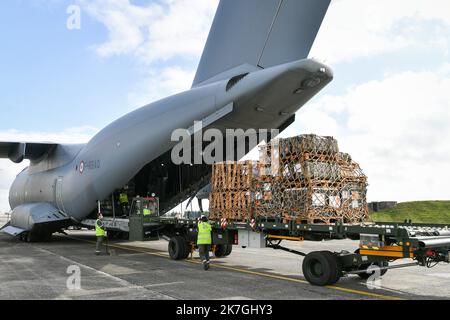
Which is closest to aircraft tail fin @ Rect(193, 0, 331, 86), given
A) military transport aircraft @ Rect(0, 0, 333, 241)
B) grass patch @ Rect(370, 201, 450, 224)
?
military transport aircraft @ Rect(0, 0, 333, 241)

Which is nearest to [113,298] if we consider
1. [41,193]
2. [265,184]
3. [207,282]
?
[207,282]

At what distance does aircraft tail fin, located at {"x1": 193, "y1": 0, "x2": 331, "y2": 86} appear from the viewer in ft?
41.5

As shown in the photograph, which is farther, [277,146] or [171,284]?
[277,146]

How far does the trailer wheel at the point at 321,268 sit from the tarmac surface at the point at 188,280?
196 millimetres

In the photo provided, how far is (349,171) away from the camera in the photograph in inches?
444

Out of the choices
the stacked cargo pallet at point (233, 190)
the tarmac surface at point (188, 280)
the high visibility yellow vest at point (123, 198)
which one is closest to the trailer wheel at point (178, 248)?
the tarmac surface at point (188, 280)

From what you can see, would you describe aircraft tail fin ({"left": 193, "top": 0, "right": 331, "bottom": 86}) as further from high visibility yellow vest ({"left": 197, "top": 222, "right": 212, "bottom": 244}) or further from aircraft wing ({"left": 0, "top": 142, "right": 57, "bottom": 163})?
aircraft wing ({"left": 0, "top": 142, "right": 57, "bottom": 163})

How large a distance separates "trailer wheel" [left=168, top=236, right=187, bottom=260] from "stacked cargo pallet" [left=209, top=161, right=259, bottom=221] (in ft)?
4.29

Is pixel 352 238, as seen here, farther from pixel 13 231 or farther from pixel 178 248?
pixel 13 231

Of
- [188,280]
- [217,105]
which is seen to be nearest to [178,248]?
[188,280]

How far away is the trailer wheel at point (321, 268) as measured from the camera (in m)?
9.16
